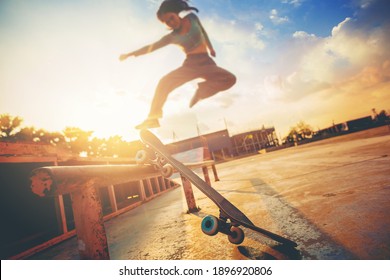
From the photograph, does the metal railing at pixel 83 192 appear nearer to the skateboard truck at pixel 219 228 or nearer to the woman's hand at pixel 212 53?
the skateboard truck at pixel 219 228

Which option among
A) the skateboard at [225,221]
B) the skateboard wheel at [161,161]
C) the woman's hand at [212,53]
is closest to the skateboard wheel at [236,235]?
the skateboard at [225,221]

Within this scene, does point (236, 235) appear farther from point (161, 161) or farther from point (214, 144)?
point (214, 144)

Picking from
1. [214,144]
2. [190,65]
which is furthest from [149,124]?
[214,144]

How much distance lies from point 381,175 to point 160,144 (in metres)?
2.79

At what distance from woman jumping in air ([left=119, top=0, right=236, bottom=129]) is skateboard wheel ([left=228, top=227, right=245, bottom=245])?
50.5 inches

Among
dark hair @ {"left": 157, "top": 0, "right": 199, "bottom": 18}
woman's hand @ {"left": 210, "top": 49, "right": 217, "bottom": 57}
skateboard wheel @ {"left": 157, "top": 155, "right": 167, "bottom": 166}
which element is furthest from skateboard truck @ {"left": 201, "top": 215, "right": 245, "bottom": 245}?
dark hair @ {"left": 157, "top": 0, "right": 199, "bottom": 18}

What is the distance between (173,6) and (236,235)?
1.95 metres

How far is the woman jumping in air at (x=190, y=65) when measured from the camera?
197 cm

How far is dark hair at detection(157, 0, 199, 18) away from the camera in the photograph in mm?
1794

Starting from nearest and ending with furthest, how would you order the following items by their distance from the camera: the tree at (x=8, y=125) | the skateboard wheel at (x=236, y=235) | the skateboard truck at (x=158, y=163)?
1. the skateboard wheel at (x=236, y=235)
2. the skateboard truck at (x=158, y=163)
3. the tree at (x=8, y=125)

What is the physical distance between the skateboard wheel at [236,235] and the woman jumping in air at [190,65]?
128cm

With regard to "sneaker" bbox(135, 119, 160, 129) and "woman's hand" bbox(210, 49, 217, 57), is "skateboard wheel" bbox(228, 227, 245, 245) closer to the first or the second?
"sneaker" bbox(135, 119, 160, 129)

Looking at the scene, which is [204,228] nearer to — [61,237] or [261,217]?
[261,217]

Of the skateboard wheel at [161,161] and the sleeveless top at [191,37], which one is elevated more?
the sleeveless top at [191,37]
